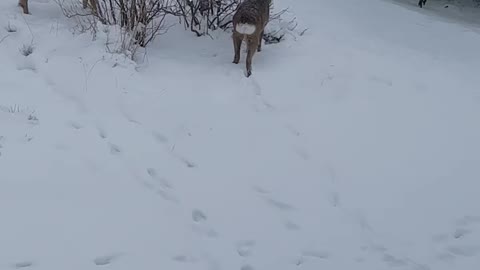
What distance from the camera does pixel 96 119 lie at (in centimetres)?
466

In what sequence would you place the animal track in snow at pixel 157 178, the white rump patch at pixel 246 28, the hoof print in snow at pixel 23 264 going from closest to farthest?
1. the hoof print in snow at pixel 23 264
2. the animal track in snow at pixel 157 178
3. the white rump patch at pixel 246 28

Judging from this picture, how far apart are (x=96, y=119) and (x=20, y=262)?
1697mm

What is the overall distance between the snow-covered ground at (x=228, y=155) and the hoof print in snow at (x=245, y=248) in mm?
10

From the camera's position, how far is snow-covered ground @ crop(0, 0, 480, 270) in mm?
3635

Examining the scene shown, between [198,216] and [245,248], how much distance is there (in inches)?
16.1

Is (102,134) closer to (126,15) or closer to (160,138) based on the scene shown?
(160,138)

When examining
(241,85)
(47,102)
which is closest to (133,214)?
(47,102)

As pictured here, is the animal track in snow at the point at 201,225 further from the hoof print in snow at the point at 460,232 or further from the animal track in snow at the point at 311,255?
the hoof print in snow at the point at 460,232

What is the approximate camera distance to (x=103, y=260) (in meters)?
3.33

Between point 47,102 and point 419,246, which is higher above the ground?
point 47,102

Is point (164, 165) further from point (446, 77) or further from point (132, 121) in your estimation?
point (446, 77)

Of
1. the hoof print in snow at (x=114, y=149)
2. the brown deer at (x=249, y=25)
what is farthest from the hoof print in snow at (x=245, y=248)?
the brown deer at (x=249, y=25)

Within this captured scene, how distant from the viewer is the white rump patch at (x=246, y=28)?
19.1 ft

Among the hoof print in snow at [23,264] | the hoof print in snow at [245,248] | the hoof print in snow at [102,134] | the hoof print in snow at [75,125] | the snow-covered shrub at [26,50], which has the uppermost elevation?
the snow-covered shrub at [26,50]
